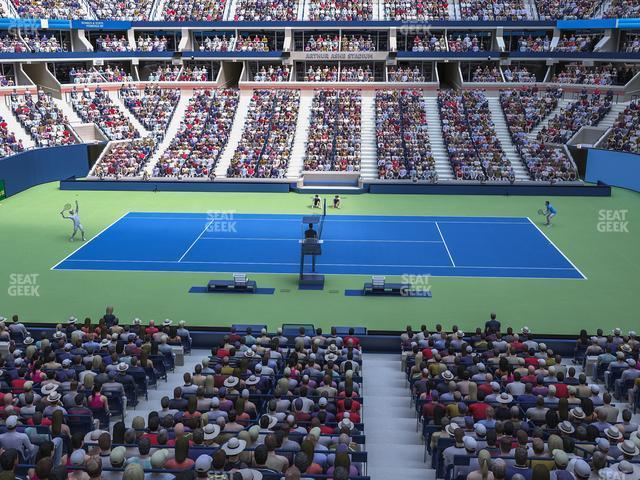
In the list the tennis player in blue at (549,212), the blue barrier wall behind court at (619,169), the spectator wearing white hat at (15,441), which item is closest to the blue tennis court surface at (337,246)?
the tennis player in blue at (549,212)

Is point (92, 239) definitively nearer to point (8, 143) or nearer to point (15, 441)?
point (8, 143)

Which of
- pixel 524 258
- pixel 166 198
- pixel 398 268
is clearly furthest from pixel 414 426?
pixel 166 198

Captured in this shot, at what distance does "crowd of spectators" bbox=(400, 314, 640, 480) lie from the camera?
35.1 ft

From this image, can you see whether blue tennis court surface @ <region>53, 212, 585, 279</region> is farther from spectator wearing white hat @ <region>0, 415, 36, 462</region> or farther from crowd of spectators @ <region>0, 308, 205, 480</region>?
spectator wearing white hat @ <region>0, 415, 36, 462</region>

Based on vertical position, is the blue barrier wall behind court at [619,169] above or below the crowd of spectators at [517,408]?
above

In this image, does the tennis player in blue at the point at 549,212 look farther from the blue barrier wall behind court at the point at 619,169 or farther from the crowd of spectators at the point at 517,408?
the crowd of spectators at the point at 517,408

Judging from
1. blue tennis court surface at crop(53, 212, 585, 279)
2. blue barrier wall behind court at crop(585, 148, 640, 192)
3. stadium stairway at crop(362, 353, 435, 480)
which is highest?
blue barrier wall behind court at crop(585, 148, 640, 192)

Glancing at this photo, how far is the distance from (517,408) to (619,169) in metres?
39.6

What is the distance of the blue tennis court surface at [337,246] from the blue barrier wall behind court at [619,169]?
37.5ft

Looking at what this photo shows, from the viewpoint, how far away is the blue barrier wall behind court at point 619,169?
46.8 m

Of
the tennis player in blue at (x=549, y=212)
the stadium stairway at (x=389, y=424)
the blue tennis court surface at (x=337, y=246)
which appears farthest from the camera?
the tennis player in blue at (x=549, y=212)

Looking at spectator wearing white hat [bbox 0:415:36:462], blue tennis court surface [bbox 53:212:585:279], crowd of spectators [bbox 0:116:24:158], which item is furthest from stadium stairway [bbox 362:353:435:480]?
crowd of spectators [bbox 0:116:24:158]

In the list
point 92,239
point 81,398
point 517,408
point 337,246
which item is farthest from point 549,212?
point 81,398

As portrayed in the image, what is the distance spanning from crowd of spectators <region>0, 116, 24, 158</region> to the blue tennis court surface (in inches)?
466
